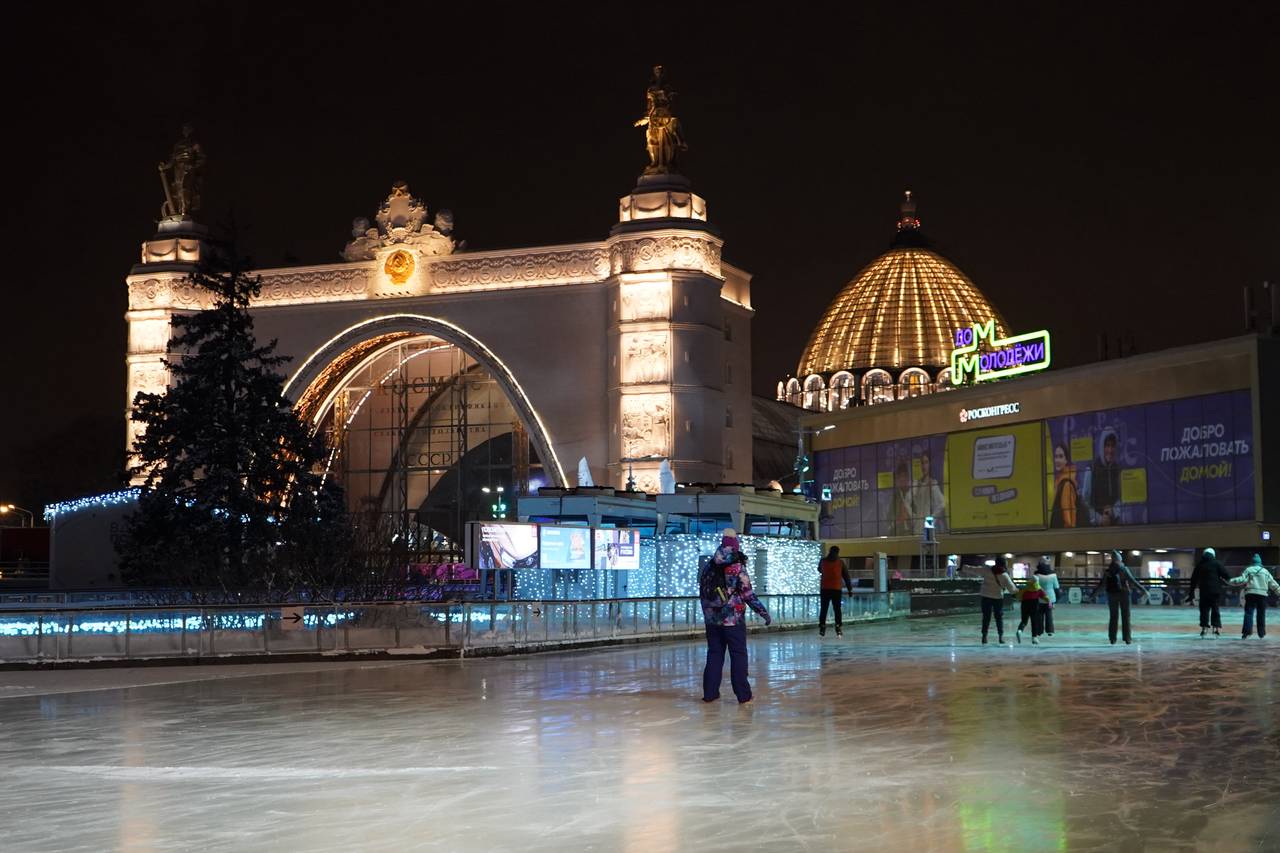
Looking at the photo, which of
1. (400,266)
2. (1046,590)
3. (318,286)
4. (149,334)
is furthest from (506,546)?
(149,334)

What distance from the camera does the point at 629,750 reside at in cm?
1157

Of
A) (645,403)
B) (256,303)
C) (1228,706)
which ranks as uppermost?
(256,303)

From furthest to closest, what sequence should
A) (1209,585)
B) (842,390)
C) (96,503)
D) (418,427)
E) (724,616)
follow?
(842,390), (418,427), (96,503), (1209,585), (724,616)

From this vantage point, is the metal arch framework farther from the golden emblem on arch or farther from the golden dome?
the golden dome

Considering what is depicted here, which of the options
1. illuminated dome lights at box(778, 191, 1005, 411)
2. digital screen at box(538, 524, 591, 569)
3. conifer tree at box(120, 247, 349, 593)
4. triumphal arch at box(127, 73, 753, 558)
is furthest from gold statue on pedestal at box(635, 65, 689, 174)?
illuminated dome lights at box(778, 191, 1005, 411)

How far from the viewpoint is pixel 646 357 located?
62406 millimetres

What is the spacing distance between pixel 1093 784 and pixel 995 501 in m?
71.6

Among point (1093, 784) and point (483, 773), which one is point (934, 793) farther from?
point (483, 773)

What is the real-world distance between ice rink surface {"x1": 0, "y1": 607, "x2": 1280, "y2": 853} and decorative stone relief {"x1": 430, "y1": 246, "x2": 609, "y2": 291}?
1863 inches

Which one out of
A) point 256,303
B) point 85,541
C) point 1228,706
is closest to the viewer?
point 1228,706

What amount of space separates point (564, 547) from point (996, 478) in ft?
179

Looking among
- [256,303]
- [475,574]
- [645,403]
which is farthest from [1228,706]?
[256,303]

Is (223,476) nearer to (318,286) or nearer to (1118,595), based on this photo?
(318,286)

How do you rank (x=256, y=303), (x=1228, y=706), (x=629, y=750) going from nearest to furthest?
(x=629, y=750), (x=1228, y=706), (x=256, y=303)
